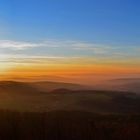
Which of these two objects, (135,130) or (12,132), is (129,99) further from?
(12,132)

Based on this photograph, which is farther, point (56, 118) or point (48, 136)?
point (56, 118)

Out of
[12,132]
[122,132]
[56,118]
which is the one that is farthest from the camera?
[56,118]

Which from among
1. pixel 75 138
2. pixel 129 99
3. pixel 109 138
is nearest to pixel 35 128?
pixel 75 138

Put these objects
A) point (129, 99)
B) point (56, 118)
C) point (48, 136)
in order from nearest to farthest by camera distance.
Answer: point (48, 136) < point (56, 118) < point (129, 99)

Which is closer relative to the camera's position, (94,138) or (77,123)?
(94,138)

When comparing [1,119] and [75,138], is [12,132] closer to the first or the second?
[1,119]

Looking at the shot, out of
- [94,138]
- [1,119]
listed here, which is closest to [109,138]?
[94,138]

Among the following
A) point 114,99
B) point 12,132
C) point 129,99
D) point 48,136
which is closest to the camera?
point 12,132

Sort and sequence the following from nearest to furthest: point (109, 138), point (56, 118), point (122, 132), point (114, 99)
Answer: point (109, 138)
point (122, 132)
point (56, 118)
point (114, 99)
